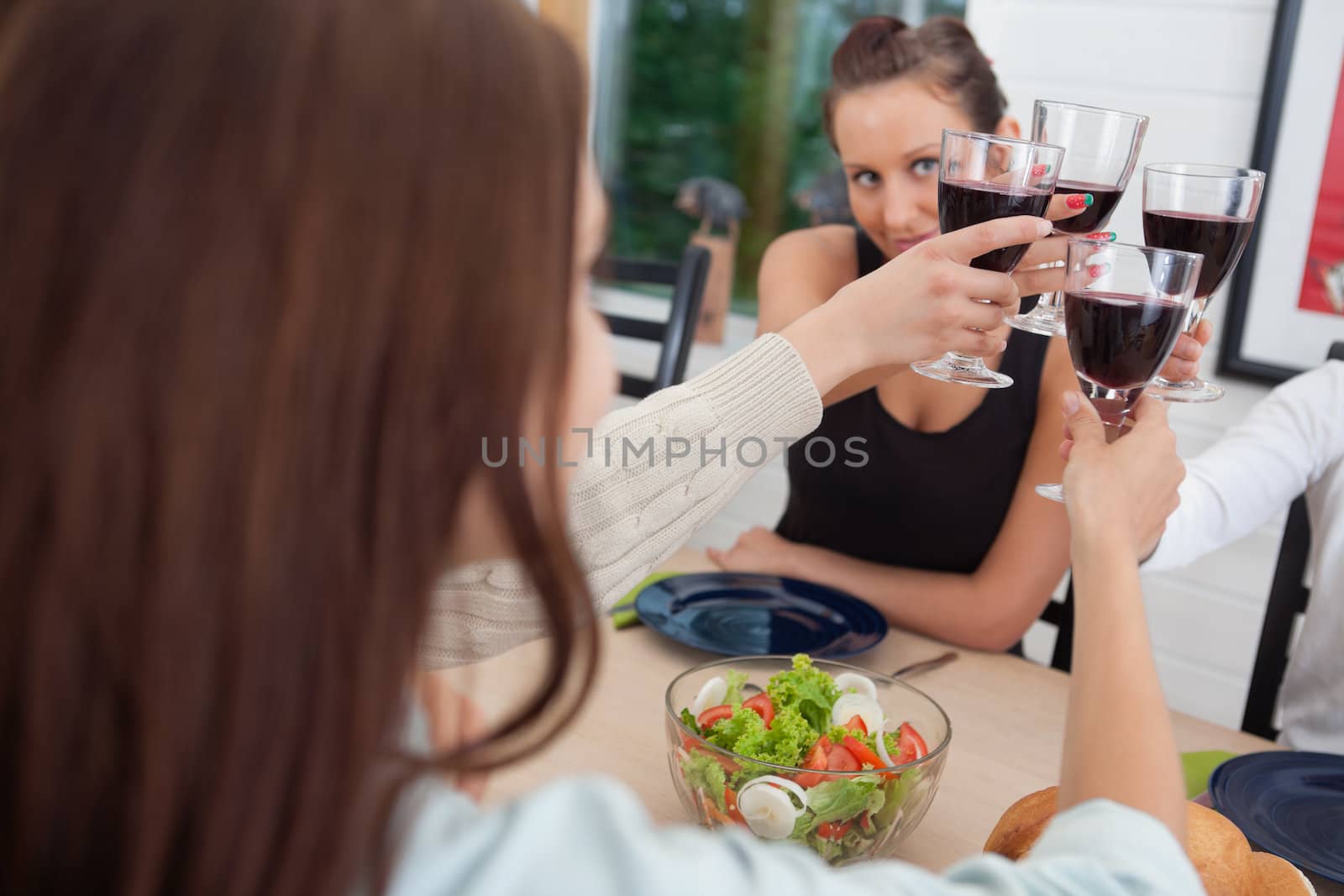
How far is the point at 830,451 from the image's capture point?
1977 mm

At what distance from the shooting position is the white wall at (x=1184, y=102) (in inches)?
85.4

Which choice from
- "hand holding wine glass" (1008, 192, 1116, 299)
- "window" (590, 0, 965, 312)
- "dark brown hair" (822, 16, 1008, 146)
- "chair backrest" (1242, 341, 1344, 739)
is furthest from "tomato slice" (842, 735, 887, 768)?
"window" (590, 0, 965, 312)

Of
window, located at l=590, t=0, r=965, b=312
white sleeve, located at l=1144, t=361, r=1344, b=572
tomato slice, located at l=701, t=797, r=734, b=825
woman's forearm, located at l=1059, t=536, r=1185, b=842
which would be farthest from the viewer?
window, located at l=590, t=0, r=965, b=312

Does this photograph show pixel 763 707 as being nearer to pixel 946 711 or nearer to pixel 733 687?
pixel 733 687

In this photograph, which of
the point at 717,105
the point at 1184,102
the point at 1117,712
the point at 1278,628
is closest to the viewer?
the point at 1117,712

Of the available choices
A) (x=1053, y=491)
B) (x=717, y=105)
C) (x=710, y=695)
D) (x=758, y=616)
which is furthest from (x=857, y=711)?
(x=717, y=105)

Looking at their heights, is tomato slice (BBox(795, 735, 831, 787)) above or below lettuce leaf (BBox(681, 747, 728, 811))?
above

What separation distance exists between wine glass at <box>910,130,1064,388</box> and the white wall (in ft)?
4.53

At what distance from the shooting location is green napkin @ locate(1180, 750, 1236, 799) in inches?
43.8

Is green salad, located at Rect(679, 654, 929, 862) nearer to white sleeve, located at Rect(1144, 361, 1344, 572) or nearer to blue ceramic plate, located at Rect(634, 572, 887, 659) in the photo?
blue ceramic plate, located at Rect(634, 572, 887, 659)

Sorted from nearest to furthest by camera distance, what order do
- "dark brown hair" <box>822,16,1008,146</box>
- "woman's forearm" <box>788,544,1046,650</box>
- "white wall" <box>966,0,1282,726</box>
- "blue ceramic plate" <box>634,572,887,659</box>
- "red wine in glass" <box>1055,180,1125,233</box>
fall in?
1. "red wine in glass" <box>1055,180,1125,233</box>
2. "blue ceramic plate" <box>634,572,887,659</box>
3. "woman's forearm" <box>788,544,1046,650</box>
4. "dark brown hair" <box>822,16,1008,146</box>
5. "white wall" <box>966,0,1282,726</box>

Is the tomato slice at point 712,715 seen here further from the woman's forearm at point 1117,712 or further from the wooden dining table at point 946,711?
the woman's forearm at point 1117,712

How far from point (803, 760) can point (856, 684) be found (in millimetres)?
163

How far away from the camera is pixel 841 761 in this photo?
0.93m
